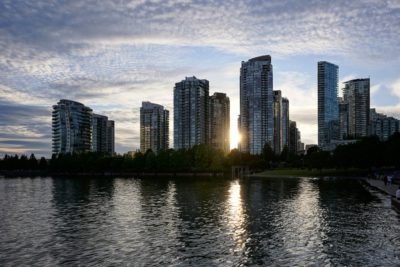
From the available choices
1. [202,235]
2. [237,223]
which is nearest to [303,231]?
[237,223]

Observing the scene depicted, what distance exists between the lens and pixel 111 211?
6631 cm

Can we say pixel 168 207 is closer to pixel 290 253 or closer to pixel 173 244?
pixel 173 244


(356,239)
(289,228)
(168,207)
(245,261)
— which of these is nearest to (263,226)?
(289,228)

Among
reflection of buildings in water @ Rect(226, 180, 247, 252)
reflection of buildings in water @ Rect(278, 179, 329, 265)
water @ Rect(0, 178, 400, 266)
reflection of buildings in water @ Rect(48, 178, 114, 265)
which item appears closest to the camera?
water @ Rect(0, 178, 400, 266)

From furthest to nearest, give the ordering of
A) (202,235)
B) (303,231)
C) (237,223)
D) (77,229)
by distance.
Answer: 1. (237,223)
2. (77,229)
3. (303,231)
4. (202,235)

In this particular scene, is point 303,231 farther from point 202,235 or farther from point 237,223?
point 202,235

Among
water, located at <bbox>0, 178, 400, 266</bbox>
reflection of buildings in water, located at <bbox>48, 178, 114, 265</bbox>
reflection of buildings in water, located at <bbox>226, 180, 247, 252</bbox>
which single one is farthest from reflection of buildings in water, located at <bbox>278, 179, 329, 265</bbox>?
reflection of buildings in water, located at <bbox>48, 178, 114, 265</bbox>

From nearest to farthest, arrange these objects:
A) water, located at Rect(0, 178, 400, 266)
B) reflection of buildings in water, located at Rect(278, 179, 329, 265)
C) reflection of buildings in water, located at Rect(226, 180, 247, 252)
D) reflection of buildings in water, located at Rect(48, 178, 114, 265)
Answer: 1. water, located at Rect(0, 178, 400, 266)
2. reflection of buildings in water, located at Rect(278, 179, 329, 265)
3. reflection of buildings in water, located at Rect(48, 178, 114, 265)
4. reflection of buildings in water, located at Rect(226, 180, 247, 252)

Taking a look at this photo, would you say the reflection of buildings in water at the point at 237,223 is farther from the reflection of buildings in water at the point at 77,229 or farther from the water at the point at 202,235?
the reflection of buildings in water at the point at 77,229

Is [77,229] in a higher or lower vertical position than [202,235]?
lower

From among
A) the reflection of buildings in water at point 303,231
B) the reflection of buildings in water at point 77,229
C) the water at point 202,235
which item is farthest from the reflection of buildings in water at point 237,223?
the reflection of buildings in water at point 77,229

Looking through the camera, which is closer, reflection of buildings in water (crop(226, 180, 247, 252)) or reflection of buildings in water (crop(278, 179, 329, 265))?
reflection of buildings in water (crop(278, 179, 329, 265))

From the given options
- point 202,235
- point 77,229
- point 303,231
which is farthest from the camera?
point 77,229

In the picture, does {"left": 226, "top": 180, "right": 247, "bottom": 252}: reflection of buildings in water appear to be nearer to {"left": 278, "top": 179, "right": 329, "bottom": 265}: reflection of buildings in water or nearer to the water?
the water
